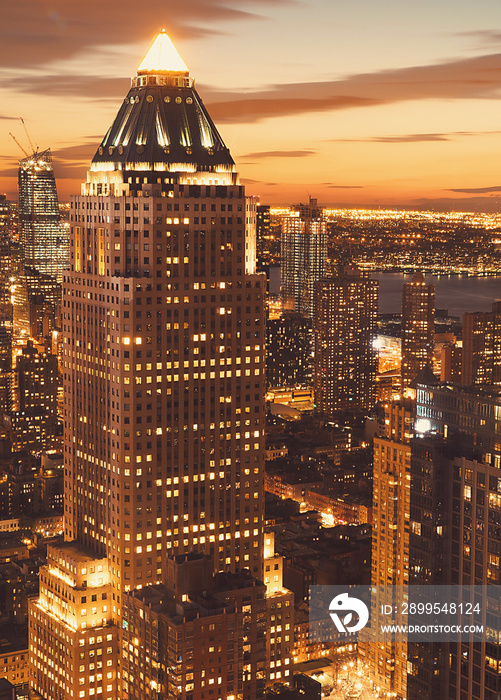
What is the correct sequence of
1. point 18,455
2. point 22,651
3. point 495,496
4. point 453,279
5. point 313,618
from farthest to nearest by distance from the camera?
1. point 453,279
2. point 18,455
3. point 313,618
4. point 22,651
5. point 495,496

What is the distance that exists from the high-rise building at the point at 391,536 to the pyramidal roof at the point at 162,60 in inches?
1207

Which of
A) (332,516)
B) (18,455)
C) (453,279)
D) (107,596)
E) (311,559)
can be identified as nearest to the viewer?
(107,596)

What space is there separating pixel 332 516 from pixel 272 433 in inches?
1443

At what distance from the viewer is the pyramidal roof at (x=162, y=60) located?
253 feet

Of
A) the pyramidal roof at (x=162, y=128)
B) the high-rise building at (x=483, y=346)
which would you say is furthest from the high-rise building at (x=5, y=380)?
the pyramidal roof at (x=162, y=128)

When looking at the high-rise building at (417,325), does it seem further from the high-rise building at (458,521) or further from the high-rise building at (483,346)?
the high-rise building at (458,521)

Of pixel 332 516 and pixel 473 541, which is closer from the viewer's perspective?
pixel 473 541

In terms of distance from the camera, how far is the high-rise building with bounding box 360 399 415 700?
89125 mm

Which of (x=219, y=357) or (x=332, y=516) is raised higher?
(x=219, y=357)

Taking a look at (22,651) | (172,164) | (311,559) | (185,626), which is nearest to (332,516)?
(311,559)

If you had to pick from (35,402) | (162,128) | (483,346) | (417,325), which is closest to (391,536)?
(162,128)

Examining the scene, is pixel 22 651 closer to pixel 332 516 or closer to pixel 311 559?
pixel 311 559

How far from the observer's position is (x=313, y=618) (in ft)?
322

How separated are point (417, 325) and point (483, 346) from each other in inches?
1457
